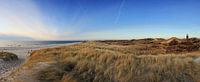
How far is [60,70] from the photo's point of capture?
12805mm

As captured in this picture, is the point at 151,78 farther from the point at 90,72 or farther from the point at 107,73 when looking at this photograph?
the point at 90,72

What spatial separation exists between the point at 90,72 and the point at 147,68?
254 centimetres

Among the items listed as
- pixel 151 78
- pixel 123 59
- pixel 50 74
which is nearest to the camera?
pixel 151 78

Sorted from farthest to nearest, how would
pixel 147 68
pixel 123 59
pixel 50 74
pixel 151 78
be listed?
pixel 123 59
pixel 50 74
pixel 147 68
pixel 151 78

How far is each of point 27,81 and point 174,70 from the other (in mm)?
6172

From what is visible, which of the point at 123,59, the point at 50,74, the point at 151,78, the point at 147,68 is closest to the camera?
the point at 151,78

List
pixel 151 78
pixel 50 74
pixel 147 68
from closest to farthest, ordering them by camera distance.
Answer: pixel 151 78 < pixel 147 68 < pixel 50 74

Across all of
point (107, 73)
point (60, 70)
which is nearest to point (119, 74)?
point (107, 73)

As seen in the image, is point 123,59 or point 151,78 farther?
point 123,59

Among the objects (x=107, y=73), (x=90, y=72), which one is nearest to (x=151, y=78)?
(x=107, y=73)

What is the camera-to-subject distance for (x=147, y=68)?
1157cm

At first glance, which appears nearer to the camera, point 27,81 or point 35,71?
point 27,81

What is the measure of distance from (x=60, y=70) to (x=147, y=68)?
4.07m

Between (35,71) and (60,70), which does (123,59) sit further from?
(35,71)
